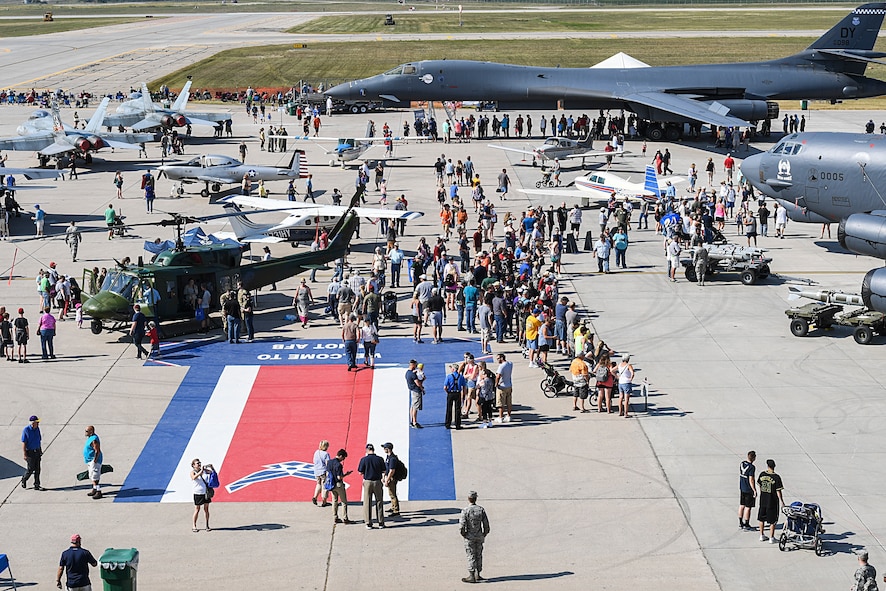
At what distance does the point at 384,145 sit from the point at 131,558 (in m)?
43.4

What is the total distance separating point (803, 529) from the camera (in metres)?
15.4

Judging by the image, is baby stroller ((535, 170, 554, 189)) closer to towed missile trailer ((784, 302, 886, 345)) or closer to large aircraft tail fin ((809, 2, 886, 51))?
towed missile trailer ((784, 302, 886, 345))

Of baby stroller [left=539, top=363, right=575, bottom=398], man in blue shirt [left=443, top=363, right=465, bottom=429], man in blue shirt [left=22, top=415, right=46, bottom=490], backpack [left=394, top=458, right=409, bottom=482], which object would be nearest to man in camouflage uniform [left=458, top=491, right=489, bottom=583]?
backpack [left=394, top=458, right=409, bottom=482]

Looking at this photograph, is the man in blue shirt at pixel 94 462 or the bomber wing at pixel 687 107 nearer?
the man in blue shirt at pixel 94 462

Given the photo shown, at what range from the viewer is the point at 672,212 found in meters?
35.8

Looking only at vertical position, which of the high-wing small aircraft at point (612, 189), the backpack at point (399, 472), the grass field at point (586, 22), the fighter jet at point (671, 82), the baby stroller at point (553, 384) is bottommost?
the baby stroller at point (553, 384)

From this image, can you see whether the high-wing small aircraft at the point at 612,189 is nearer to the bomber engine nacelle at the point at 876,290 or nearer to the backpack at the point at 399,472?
the bomber engine nacelle at the point at 876,290

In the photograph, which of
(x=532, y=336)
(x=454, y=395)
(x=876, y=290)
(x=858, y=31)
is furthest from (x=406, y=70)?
(x=454, y=395)

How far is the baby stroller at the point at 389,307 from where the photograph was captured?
2694 cm

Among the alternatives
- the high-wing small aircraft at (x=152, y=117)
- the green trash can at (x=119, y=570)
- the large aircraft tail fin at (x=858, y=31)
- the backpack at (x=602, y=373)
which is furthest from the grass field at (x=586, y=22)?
the green trash can at (x=119, y=570)

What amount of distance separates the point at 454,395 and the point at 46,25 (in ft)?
483

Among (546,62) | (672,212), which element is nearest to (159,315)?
(672,212)

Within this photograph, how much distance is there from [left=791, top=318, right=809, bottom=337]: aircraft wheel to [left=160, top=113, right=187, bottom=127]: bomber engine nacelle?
128 feet

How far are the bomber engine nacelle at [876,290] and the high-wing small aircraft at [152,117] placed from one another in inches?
1582
